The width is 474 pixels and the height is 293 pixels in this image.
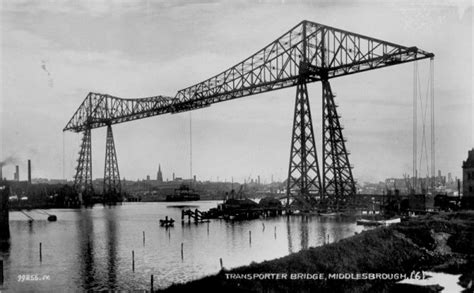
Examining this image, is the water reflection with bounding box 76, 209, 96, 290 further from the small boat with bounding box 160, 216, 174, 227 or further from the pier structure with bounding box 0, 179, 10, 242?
the small boat with bounding box 160, 216, 174, 227

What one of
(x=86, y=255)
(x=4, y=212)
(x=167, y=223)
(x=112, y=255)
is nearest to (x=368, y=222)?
(x=167, y=223)

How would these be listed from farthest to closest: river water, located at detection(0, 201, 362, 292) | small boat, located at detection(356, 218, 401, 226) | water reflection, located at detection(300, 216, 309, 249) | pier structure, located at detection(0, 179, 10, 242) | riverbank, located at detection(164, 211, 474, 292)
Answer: small boat, located at detection(356, 218, 401, 226) < pier structure, located at detection(0, 179, 10, 242) < water reflection, located at detection(300, 216, 309, 249) < river water, located at detection(0, 201, 362, 292) < riverbank, located at detection(164, 211, 474, 292)

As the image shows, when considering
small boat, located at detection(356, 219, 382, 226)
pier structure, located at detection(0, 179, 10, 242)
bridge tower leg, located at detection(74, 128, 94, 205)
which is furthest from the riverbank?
bridge tower leg, located at detection(74, 128, 94, 205)

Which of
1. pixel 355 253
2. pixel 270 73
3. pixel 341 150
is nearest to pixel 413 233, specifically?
pixel 355 253

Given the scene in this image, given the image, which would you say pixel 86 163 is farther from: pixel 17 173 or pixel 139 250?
pixel 139 250

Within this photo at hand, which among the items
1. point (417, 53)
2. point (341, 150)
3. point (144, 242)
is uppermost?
point (417, 53)

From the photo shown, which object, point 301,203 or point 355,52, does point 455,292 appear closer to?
point 355,52
